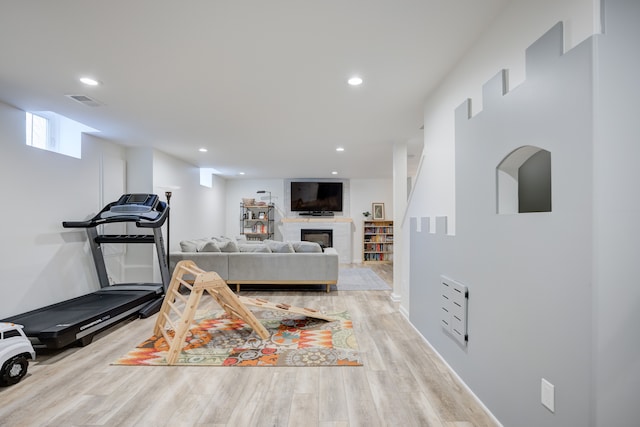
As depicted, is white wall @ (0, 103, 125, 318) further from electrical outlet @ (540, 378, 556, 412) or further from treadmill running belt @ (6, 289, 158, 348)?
electrical outlet @ (540, 378, 556, 412)

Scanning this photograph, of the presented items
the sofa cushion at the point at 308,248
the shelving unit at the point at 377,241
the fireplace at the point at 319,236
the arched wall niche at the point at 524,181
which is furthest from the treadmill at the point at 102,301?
the shelving unit at the point at 377,241

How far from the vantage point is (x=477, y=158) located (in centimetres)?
204

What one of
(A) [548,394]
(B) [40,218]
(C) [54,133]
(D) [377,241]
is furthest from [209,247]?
(A) [548,394]

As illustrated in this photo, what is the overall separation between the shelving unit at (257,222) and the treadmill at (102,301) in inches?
178

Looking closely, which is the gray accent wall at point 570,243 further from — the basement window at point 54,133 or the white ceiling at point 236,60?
the basement window at point 54,133

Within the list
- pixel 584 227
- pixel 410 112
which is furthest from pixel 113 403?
pixel 410 112

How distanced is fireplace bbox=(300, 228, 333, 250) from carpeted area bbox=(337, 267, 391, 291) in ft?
4.82

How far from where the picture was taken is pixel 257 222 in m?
9.06

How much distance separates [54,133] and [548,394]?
548cm

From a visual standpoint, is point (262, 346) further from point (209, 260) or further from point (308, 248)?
point (209, 260)

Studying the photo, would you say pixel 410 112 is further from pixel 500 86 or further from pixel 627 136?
pixel 627 136

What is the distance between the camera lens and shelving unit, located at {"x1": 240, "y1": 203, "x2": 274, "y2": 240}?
352 inches

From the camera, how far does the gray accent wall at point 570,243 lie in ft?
3.83

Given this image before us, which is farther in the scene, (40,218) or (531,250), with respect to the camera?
(40,218)
